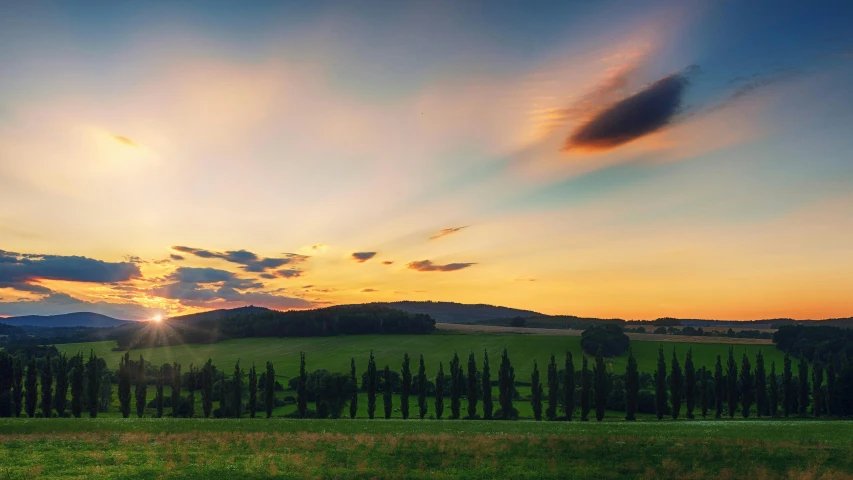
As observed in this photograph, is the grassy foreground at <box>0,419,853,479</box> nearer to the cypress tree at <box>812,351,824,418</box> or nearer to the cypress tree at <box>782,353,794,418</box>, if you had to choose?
the cypress tree at <box>782,353,794,418</box>

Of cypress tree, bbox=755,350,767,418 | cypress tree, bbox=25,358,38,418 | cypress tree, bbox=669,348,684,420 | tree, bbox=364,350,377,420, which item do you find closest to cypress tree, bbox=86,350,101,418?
cypress tree, bbox=25,358,38,418

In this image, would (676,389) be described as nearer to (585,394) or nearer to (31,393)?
(585,394)

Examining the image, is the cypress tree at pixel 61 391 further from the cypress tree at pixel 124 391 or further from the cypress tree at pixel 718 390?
the cypress tree at pixel 718 390

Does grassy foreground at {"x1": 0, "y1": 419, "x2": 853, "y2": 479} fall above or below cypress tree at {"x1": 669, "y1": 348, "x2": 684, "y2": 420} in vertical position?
above

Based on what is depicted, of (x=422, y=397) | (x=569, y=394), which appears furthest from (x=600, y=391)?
(x=422, y=397)

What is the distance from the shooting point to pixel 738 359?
526 ft

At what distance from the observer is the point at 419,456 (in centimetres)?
3453

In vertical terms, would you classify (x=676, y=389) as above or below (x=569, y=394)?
above

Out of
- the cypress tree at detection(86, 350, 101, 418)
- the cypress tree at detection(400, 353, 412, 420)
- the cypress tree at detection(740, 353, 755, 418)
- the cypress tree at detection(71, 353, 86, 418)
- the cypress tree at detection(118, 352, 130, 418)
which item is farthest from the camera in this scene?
the cypress tree at detection(400, 353, 412, 420)

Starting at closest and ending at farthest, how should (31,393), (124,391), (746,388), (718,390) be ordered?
(31,393) → (124,391) → (718,390) → (746,388)

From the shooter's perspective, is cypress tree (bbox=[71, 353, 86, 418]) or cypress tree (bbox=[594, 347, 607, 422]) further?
cypress tree (bbox=[71, 353, 86, 418])

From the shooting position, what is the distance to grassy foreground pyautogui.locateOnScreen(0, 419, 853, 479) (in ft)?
95.7

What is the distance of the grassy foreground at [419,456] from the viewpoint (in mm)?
29156


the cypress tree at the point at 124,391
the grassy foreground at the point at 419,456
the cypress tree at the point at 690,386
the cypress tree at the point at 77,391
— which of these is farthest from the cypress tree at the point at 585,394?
the cypress tree at the point at 77,391
